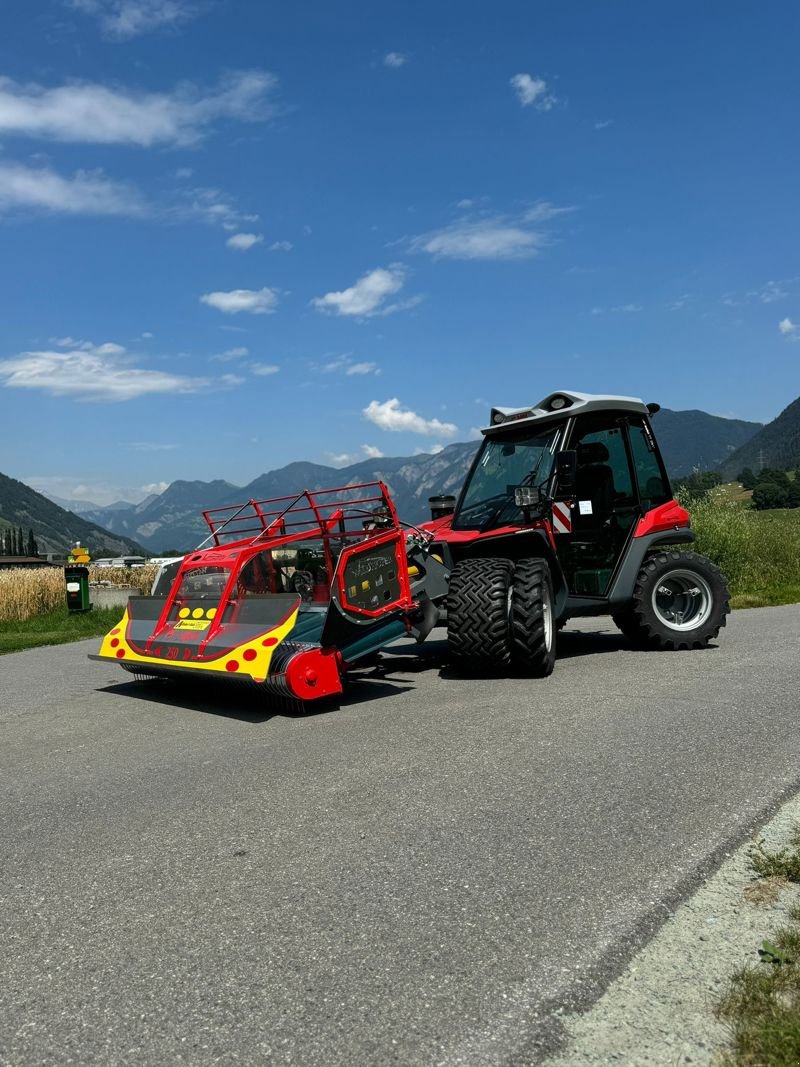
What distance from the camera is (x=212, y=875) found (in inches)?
139

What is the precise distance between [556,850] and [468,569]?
166 inches

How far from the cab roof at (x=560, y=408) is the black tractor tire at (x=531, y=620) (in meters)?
1.87

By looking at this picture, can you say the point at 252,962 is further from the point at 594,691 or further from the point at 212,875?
the point at 594,691

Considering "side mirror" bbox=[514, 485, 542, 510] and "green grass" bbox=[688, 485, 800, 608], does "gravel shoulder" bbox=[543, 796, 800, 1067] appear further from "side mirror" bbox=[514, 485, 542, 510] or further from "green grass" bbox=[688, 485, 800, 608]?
"green grass" bbox=[688, 485, 800, 608]

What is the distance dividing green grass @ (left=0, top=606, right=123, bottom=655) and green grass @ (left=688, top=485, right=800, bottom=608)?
11985mm

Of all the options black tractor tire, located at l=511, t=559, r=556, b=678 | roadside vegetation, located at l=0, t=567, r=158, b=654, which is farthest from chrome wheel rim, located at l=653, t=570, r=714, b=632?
roadside vegetation, located at l=0, t=567, r=158, b=654

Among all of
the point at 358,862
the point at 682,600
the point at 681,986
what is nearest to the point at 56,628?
the point at 682,600

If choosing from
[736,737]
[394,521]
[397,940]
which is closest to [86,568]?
[394,521]

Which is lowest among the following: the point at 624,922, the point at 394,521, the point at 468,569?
the point at 624,922

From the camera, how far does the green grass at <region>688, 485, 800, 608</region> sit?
17.8 m

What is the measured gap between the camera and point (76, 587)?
61.5ft

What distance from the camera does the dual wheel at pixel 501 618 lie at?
741 cm

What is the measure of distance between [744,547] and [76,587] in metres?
14.3

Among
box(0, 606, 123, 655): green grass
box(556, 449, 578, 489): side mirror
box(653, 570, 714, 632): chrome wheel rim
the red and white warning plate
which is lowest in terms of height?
box(0, 606, 123, 655): green grass
